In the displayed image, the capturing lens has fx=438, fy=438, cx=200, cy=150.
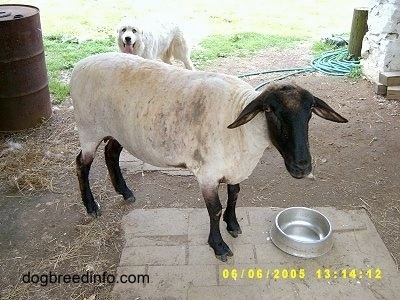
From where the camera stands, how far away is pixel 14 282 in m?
3.26

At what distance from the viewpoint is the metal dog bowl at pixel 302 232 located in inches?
130

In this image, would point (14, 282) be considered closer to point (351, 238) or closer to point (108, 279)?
point (108, 279)

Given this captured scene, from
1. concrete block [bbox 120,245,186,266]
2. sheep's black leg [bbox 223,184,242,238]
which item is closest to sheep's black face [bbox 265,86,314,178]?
sheep's black leg [bbox 223,184,242,238]

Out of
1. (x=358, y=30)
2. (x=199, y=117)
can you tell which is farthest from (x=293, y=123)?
(x=358, y=30)

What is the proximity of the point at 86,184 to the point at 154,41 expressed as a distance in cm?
331

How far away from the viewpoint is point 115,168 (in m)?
4.02

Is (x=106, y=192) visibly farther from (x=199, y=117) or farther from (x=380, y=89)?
(x=380, y=89)

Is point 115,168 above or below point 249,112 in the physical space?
below

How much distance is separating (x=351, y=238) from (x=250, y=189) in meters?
1.11

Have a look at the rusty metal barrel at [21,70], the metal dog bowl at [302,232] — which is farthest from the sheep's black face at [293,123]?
the rusty metal barrel at [21,70]

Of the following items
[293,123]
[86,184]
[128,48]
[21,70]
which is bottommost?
[86,184]

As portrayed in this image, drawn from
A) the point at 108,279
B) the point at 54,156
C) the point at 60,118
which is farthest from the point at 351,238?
the point at 60,118

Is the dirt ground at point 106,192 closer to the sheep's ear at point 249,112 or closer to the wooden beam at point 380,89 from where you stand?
the wooden beam at point 380,89

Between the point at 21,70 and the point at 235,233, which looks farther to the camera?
the point at 21,70
